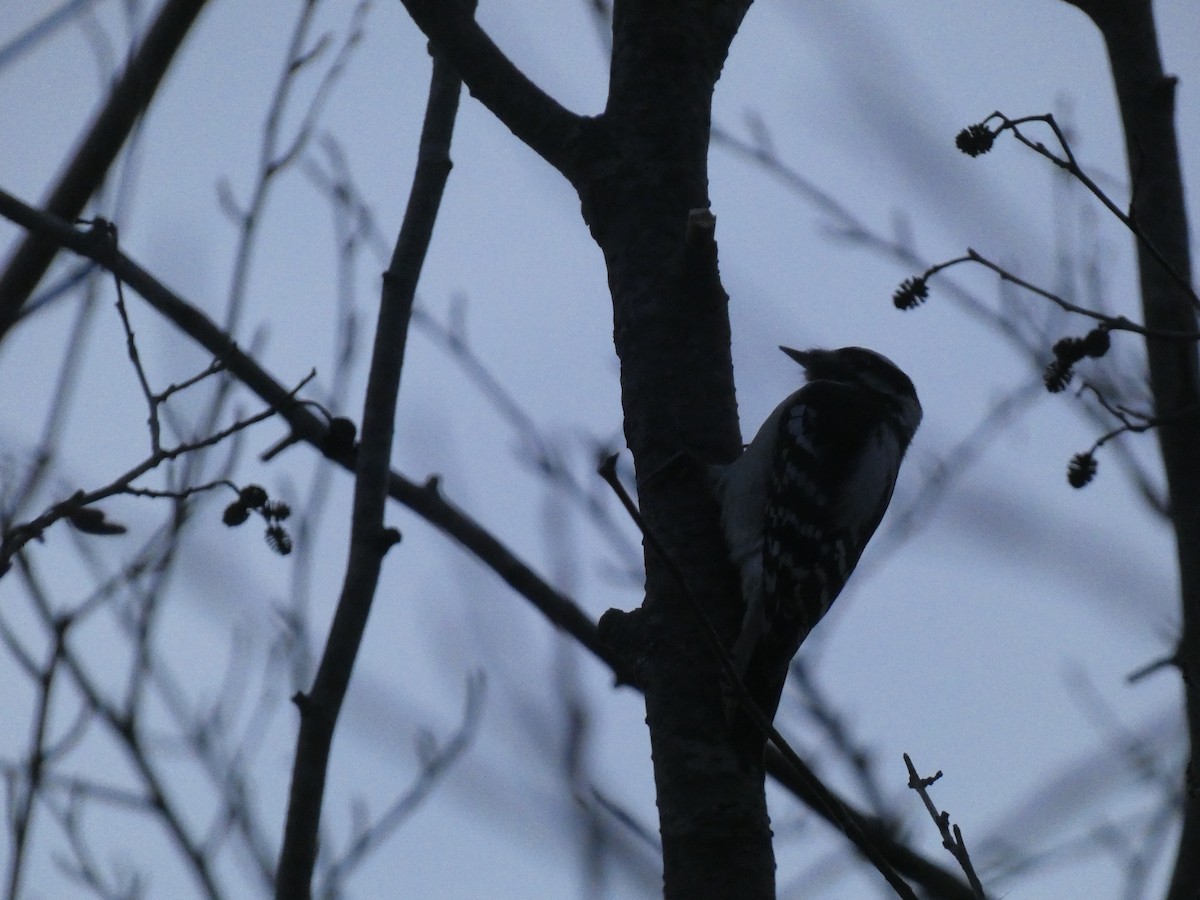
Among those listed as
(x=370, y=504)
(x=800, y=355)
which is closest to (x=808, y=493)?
(x=800, y=355)

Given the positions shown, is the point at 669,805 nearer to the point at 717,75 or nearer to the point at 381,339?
the point at 381,339

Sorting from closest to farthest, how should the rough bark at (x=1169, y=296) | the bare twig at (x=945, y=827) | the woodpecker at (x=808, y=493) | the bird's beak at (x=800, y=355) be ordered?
the bare twig at (x=945, y=827)
the rough bark at (x=1169, y=296)
the woodpecker at (x=808, y=493)
the bird's beak at (x=800, y=355)

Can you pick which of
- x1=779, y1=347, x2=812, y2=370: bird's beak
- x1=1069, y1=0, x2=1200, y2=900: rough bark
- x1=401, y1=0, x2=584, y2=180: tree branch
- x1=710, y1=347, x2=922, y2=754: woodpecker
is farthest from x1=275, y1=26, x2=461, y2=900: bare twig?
x1=779, y1=347, x2=812, y2=370: bird's beak

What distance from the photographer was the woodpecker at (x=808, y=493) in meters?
3.32

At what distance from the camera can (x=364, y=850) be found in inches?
134

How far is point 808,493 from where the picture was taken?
4.13 metres

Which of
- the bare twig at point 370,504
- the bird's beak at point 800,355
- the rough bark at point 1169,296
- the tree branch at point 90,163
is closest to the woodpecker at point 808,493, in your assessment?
the bird's beak at point 800,355

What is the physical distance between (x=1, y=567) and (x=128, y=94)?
28.6 inches

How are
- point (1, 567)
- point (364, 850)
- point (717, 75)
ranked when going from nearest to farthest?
point (1, 567)
point (717, 75)
point (364, 850)

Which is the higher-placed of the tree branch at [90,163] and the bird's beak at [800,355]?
the bird's beak at [800,355]

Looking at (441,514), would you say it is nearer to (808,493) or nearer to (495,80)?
(495,80)

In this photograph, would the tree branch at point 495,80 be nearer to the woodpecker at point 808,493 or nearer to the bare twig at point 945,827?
the woodpecker at point 808,493

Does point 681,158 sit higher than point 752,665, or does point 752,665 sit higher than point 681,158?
point 681,158

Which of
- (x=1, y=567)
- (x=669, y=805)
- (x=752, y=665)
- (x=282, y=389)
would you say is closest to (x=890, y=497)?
(x=752, y=665)
